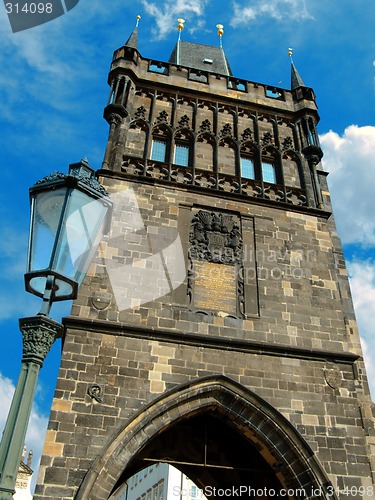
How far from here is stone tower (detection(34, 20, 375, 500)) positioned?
719 centimetres

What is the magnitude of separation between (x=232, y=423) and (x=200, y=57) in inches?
507

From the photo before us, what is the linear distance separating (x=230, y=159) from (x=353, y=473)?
6.61 meters

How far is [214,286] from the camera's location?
8867 millimetres

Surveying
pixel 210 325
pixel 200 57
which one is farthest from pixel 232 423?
pixel 200 57

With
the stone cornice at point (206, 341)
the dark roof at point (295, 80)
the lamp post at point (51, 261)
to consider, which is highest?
the dark roof at point (295, 80)

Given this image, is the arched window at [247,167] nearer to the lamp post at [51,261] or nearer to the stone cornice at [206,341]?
the stone cornice at [206,341]

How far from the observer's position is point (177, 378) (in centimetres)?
763

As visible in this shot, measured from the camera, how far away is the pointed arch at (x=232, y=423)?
6.83m

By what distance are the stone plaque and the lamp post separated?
457cm

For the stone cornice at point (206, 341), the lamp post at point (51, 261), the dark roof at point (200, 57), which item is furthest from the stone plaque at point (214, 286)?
the dark roof at point (200, 57)

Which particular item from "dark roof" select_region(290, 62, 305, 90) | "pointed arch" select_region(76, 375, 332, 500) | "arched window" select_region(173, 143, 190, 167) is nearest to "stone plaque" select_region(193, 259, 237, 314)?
"pointed arch" select_region(76, 375, 332, 500)

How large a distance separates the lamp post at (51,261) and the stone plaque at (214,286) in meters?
4.57

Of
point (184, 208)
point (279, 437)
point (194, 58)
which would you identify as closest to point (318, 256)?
point (184, 208)

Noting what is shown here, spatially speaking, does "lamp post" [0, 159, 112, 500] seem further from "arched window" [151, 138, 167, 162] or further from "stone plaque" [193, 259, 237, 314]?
"arched window" [151, 138, 167, 162]
